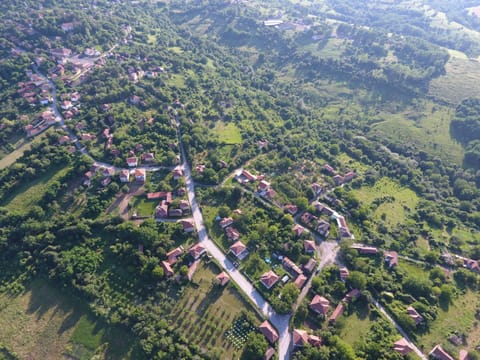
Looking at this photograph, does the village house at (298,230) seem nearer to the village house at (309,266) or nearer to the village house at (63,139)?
the village house at (309,266)

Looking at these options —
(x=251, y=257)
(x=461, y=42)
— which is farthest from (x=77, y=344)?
(x=461, y=42)

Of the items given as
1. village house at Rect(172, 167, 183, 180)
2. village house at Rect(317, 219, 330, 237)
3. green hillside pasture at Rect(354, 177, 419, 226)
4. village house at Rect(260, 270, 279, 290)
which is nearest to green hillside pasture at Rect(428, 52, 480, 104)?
green hillside pasture at Rect(354, 177, 419, 226)

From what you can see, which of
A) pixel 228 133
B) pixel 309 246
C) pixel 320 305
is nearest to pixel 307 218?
pixel 309 246

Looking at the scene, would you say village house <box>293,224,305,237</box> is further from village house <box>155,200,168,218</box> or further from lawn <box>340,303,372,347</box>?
village house <box>155,200,168,218</box>

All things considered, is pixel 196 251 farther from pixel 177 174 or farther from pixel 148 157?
pixel 148 157

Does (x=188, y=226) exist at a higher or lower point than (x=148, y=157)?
lower

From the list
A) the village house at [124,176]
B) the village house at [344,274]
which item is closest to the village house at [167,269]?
the village house at [124,176]
